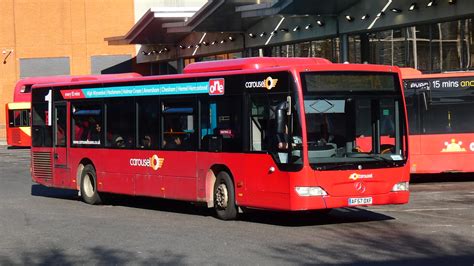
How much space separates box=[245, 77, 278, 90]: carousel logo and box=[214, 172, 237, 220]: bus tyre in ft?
5.52

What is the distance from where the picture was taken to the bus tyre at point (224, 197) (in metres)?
13.9

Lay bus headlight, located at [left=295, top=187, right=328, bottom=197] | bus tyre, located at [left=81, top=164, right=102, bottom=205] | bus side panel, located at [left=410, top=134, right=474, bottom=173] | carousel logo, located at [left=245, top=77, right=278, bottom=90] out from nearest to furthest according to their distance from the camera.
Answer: bus headlight, located at [left=295, top=187, right=328, bottom=197]
carousel logo, located at [left=245, top=77, right=278, bottom=90]
bus tyre, located at [left=81, top=164, right=102, bottom=205]
bus side panel, located at [left=410, top=134, right=474, bottom=173]

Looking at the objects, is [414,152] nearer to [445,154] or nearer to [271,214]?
[445,154]

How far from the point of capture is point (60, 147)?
741 inches

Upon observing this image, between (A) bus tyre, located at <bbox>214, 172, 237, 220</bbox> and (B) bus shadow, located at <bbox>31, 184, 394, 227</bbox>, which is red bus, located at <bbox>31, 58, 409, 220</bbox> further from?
(B) bus shadow, located at <bbox>31, 184, 394, 227</bbox>

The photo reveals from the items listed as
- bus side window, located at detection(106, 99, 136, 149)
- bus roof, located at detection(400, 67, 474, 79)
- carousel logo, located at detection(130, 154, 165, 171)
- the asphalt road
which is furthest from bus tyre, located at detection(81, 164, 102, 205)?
bus roof, located at detection(400, 67, 474, 79)

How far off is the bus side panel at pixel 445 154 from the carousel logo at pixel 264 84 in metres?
8.53

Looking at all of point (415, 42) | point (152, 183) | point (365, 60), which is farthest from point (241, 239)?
point (365, 60)

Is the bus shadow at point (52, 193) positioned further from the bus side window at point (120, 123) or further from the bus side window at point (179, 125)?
the bus side window at point (179, 125)

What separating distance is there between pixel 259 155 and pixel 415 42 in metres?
16.2

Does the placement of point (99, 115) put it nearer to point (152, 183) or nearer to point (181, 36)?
point (152, 183)

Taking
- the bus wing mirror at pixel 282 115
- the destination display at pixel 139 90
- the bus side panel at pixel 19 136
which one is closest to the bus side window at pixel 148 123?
the destination display at pixel 139 90

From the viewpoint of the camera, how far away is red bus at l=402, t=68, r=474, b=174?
20.7 m

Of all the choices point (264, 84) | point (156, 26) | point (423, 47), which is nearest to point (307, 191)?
point (264, 84)
